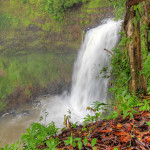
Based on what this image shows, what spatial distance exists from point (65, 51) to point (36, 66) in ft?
9.67

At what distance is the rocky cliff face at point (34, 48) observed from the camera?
11812 mm

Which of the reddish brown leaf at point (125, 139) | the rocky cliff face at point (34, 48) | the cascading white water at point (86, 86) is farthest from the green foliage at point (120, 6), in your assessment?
the rocky cliff face at point (34, 48)

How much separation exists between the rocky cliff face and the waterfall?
1.89 metres

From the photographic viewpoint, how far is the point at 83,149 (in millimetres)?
1387

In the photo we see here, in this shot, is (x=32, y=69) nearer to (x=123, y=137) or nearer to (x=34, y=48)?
(x=34, y=48)

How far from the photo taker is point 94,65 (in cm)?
864

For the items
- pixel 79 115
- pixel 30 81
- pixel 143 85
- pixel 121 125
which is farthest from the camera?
pixel 30 81

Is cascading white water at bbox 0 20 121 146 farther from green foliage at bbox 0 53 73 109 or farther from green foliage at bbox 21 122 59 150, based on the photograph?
green foliage at bbox 21 122 59 150

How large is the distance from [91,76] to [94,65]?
72 cm

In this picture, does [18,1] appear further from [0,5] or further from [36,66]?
[36,66]

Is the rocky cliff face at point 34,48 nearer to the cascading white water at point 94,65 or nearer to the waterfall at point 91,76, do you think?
the waterfall at point 91,76

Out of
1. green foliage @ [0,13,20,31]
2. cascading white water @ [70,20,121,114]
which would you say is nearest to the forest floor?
cascading white water @ [70,20,121,114]

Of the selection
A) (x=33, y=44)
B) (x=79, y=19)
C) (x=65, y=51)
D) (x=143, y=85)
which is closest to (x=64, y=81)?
(x=65, y=51)

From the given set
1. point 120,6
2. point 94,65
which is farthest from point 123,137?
point 94,65
